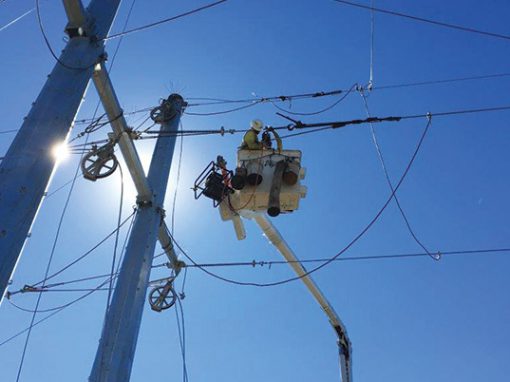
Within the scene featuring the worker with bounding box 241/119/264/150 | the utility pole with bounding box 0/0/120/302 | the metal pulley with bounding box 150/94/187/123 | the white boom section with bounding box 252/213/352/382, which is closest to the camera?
the utility pole with bounding box 0/0/120/302

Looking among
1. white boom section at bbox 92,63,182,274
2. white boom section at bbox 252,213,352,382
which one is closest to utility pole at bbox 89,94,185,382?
white boom section at bbox 92,63,182,274

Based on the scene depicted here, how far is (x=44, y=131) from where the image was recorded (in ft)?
14.5

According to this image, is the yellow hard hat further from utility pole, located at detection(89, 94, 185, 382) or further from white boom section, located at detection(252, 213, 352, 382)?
white boom section, located at detection(252, 213, 352, 382)

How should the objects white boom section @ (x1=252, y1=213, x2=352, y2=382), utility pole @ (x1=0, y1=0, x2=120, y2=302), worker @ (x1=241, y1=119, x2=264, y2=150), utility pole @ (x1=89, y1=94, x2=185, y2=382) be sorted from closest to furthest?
utility pole @ (x1=0, y1=0, x2=120, y2=302), utility pole @ (x1=89, y1=94, x2=185, y2=382), worker @ (x1=241, y1=119, x2=264, y2=150), white boom section @ (x1=252, y1=213, x2=352, y2=382)

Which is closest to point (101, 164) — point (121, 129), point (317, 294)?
point (121, 129)

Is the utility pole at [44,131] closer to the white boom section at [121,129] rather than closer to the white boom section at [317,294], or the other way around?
the white boom section at [121,129]

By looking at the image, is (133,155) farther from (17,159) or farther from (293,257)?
(293,257)

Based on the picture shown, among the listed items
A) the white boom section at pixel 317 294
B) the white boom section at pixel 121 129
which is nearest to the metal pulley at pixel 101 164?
the white boom section at pixel 121 129

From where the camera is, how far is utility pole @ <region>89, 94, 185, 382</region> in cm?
568

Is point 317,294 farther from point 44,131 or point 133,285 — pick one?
point 44,131

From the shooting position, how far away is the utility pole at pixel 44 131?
3.97m

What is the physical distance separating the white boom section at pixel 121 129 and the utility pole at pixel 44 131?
1.11 ft

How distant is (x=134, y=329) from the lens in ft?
19.7

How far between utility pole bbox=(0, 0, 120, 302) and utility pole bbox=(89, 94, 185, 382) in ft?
7.28
